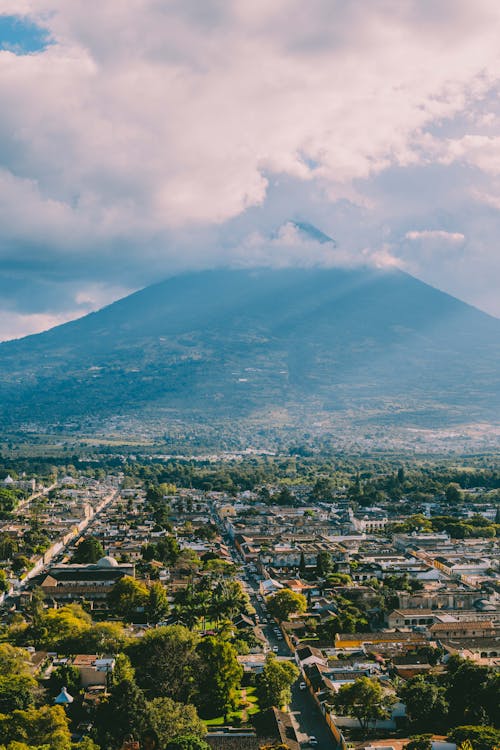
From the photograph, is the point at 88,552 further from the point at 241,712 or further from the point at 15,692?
the point at 15,692

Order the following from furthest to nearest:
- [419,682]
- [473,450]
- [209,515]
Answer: [473,450]
[209,515]
[419,682]

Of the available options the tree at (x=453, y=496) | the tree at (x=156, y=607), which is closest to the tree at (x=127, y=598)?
the tree at (x=156, y=607)

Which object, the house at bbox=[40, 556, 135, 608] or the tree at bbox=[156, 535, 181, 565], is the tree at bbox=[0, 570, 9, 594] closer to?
the house at bbox=[40, 556, 135, 608]

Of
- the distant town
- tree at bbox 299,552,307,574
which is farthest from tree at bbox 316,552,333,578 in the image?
tree at bbox 299,552,307,574

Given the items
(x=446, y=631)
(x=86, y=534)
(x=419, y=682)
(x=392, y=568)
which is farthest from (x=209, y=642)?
(x=86, y=534)

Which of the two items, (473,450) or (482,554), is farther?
(473,450)

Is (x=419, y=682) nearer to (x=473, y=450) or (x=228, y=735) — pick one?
(x=228, y=735)
